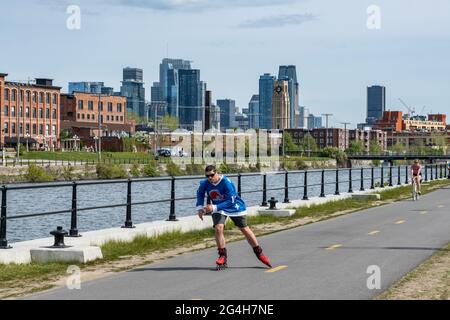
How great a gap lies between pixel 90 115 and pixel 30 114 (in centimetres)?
3457

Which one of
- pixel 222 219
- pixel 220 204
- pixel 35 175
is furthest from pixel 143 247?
pixel 35 175

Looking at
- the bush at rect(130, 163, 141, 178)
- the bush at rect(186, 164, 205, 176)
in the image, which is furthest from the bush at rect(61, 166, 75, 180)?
the bush at rect(186, 164, 205, 176)

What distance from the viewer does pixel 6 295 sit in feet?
36.3

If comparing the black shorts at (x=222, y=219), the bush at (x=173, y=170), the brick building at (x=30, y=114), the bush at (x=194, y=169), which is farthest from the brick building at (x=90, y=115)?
the black shorts at (x=222, y=219)

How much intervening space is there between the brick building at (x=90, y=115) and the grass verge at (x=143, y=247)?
148872 mm

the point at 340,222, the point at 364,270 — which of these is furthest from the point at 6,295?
the point at 340,222

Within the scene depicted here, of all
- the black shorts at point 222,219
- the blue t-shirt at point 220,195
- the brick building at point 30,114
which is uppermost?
the brick building at point 30,114

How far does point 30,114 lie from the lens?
491ft

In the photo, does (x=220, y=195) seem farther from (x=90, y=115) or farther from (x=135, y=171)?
(x=90, y=115)

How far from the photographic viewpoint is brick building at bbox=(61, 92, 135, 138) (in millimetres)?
173750

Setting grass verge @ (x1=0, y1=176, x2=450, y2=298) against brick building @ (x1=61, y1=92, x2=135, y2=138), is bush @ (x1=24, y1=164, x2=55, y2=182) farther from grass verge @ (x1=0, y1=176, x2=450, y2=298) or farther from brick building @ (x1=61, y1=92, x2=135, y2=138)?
brick building @ (x1=61, y1=92, x2=135, y2=138)

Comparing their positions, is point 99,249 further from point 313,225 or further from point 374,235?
point 313,225

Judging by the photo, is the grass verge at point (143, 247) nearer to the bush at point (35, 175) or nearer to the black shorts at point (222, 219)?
the black shorts at point (222, 219)

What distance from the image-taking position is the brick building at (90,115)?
174 m
